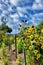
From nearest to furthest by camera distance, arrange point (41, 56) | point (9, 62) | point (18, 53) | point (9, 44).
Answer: point (41, 56)
point (9, 62)
point (18, 53)
point (9, 44)

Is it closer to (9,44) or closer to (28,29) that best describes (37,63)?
(28,29)

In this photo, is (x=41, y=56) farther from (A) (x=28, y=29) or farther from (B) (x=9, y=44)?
(B) (x=9, y=44)

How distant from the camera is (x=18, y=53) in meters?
12.2

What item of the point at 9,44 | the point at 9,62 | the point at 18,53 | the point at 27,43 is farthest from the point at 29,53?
the point at 9,44

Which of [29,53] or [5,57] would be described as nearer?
[29,53]

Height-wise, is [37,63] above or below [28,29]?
below

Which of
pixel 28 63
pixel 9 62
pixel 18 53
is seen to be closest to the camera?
pixel 28 63

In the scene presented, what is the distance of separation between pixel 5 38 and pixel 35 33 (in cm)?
420

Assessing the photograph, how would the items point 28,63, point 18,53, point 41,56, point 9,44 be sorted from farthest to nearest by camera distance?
point 9,44 < point 18,53 < point 28,63 < point 41,56

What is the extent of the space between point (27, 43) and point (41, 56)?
2.41ft

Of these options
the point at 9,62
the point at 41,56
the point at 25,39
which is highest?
the point at 25,39

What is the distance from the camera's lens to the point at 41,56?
28.3 ft

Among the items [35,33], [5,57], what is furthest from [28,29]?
[5,57]

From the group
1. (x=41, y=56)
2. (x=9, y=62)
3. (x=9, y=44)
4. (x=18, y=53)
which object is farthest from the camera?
(x=9, y=44)
